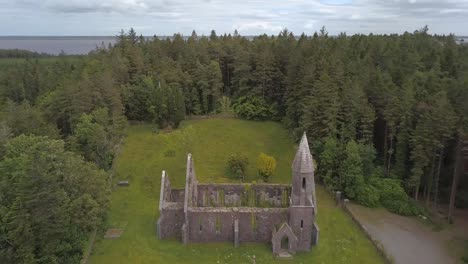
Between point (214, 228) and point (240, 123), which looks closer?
point (214, 228)

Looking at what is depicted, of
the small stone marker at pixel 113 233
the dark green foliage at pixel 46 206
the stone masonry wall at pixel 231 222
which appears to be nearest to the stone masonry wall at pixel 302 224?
the stone masonry wall at pixel 231 222

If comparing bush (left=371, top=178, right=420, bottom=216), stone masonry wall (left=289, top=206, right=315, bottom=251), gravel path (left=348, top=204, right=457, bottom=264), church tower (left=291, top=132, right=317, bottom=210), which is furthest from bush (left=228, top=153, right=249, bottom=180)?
bush (left=371, top=178, right=420, bottom=216)

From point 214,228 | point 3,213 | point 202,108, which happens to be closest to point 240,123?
point 202,108

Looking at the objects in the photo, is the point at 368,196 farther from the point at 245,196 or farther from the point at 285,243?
the point at 245,196

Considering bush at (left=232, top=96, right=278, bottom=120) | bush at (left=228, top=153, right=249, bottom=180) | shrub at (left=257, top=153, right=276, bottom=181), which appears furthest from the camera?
bush at (left=232, top=96, right=278, bottom=120)

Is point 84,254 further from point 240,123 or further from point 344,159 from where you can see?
point 240,123

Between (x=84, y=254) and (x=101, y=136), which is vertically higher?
(x=101, y=136)

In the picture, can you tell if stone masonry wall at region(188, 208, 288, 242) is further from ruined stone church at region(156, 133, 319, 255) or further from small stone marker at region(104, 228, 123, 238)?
small stone marker at region(104, 228, 123, 238)
